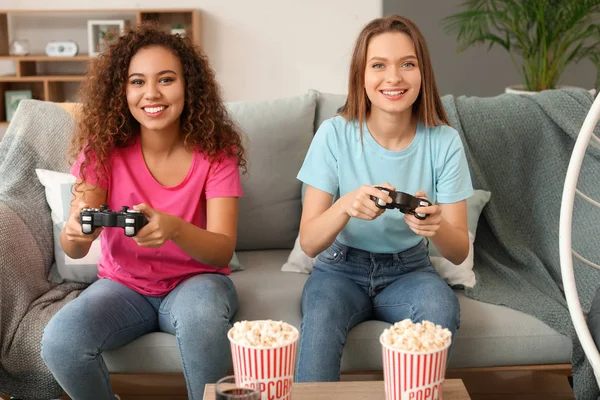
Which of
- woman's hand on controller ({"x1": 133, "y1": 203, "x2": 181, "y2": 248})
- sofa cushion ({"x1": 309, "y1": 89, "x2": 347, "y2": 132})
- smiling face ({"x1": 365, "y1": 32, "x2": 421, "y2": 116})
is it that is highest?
smiling face ({"x1": 365, "y1": 32, "x2": 421, "y2": 116})

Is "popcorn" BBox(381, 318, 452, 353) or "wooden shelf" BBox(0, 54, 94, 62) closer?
"popcorn" BBox(381, 318, 452, 353)

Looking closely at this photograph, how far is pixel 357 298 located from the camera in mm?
1623

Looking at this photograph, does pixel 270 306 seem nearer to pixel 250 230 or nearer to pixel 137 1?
pixel 250 230

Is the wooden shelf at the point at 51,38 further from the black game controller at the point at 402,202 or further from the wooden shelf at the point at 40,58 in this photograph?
the black game controller at the point at 402,202

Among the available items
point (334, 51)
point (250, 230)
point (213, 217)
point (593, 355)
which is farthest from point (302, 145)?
point (334, 51)

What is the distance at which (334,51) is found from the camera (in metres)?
4.29

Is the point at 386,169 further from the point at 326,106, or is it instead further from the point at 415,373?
the point at 415,373

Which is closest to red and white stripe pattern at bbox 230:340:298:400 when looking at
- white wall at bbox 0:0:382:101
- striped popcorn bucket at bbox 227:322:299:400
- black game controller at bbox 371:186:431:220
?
striped popcorn bucket at bbox 227:322:299:400

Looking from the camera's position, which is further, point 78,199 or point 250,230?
point 250,230

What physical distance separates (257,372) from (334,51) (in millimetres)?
3455

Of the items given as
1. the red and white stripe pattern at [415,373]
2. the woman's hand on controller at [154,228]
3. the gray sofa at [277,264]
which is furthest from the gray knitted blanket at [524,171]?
the red and white stripe pattern at [415,373]

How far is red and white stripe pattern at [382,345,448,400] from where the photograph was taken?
99cm

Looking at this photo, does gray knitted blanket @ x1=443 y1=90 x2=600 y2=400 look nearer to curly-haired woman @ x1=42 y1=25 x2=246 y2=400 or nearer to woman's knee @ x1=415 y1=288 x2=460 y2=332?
woman's knee @ x1=415 y1=288 x2=460 y2=332

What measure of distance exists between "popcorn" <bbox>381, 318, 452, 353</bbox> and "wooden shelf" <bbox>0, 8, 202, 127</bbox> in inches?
134
